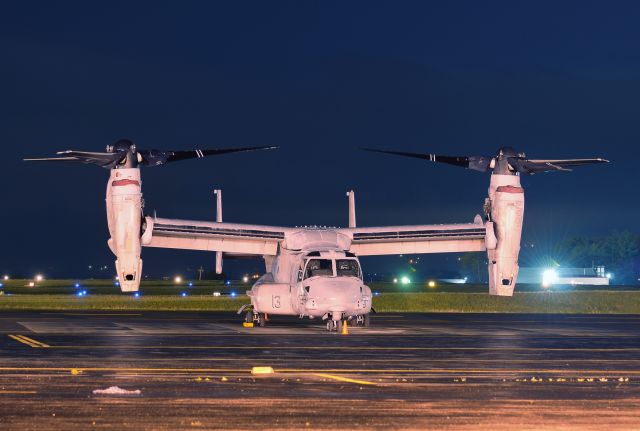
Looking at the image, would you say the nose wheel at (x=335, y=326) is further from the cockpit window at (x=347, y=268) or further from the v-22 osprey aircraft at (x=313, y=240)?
the cockpit window at (x=347, y=268)

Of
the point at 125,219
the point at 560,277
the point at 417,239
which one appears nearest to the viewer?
the point at 125,219

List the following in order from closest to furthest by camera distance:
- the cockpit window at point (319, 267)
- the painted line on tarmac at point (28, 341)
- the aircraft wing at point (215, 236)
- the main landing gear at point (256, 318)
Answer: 1. the painted line on tarmac at point (28, 341)
2. the cockpit window at point (319, 267)
3. the aircraft wing at point (215, 236)
4. the main landing gear at point (256, 318)

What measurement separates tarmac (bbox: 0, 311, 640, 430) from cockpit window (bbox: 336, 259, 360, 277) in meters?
1.89

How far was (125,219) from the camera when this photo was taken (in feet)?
114

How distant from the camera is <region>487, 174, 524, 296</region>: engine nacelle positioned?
3734 cm

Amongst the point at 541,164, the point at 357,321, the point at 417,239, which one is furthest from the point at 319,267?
the point at 541,164

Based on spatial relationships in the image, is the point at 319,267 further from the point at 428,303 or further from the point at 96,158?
the point at 428,303

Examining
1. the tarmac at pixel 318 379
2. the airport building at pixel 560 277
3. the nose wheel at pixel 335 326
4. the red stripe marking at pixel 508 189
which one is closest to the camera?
the tarmac at pixel 318 379

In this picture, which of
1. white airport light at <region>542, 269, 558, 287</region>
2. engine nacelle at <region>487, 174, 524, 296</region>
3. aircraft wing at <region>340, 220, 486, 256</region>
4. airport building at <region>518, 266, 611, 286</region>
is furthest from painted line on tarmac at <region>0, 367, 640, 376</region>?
white airport light at <region>542, 269, 558, 287</region>

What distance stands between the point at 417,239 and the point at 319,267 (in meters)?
6.82

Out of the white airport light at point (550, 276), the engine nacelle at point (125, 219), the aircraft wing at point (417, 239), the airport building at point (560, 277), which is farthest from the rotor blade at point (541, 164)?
the white airport light at point (550, 276)

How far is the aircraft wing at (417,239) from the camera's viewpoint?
1542 inches

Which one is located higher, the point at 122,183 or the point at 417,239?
the point at 122,183

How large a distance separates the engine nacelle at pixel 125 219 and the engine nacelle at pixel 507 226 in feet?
40.3
